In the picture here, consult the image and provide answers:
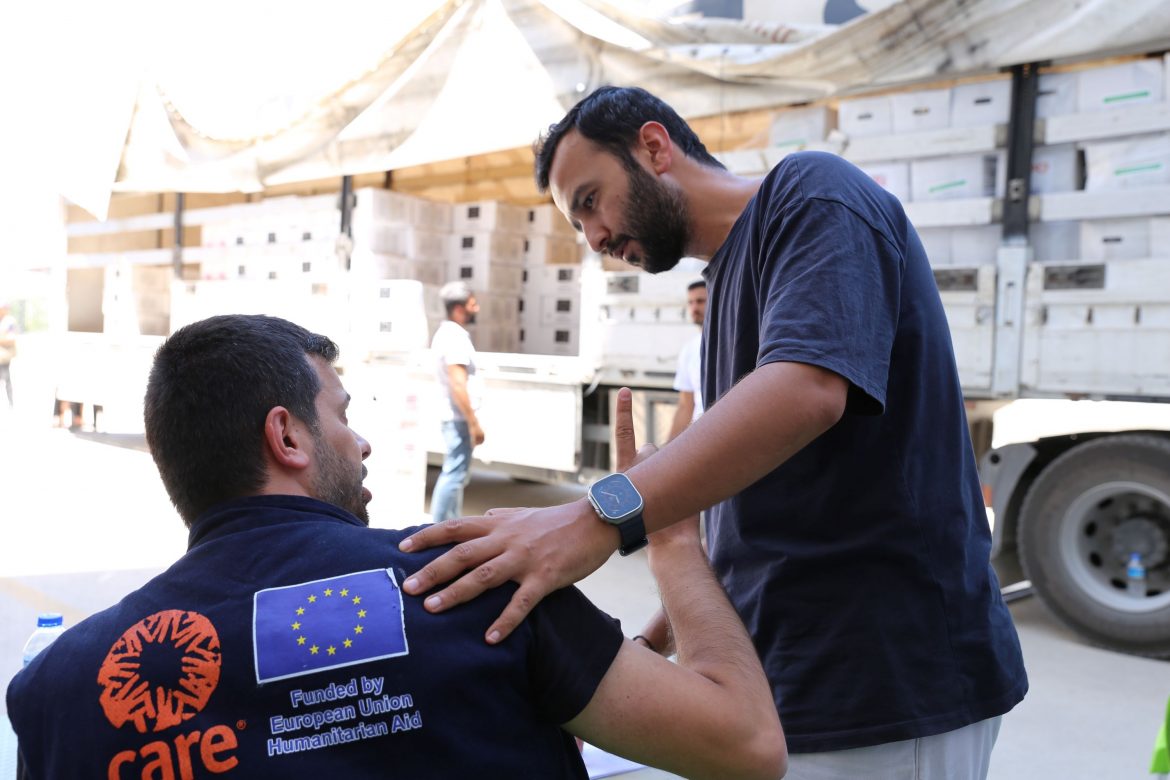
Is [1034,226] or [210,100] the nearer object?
[1034,226]

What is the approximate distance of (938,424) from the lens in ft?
4.90

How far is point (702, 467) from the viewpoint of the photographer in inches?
49.7

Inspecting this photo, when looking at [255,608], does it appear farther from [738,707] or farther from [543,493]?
[543,493]

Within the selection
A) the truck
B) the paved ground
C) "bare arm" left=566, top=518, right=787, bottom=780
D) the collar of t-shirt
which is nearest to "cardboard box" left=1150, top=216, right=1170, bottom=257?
the truck

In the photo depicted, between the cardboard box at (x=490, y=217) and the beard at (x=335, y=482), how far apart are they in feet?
23.3

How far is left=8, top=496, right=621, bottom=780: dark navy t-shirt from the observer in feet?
3.59

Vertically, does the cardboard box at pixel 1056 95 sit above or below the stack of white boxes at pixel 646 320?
above

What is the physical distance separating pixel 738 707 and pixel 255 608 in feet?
1.92

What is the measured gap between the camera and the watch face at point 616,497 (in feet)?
4.07

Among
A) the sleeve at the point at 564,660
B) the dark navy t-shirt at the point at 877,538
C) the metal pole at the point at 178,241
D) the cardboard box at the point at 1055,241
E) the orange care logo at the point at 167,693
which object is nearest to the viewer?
the orange care logo at the point at 167,693

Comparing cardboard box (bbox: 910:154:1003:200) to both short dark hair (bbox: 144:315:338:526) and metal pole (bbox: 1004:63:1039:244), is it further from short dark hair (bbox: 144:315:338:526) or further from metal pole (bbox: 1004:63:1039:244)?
short dark hair (bbox: 144:315:338:526)

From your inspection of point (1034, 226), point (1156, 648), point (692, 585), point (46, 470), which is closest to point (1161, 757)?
point (692, 585)

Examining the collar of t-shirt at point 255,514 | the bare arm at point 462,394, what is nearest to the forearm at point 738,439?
the collar of t-shirt at point 255,514

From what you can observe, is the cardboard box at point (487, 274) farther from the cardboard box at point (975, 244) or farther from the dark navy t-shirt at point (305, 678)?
the dark navy t-shirt at point (305, 678)
